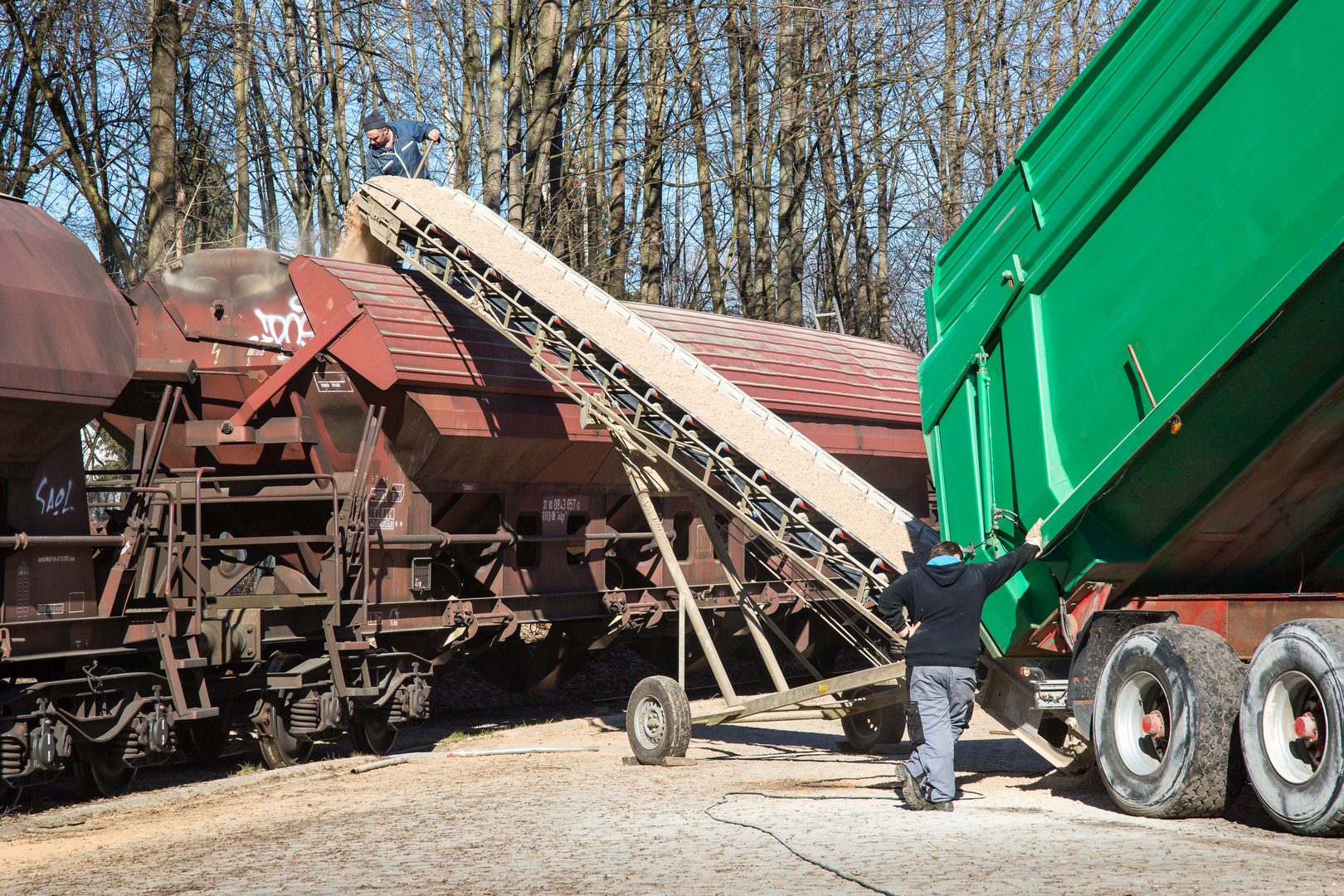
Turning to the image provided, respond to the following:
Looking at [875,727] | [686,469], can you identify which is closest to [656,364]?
[686,469]

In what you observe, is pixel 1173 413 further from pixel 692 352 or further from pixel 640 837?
pixel 692 352

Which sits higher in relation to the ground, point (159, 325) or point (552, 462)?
point (159, 325)

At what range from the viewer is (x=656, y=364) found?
8656 mm

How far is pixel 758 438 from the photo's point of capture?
8203 millimetres

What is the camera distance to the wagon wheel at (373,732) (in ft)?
30.6

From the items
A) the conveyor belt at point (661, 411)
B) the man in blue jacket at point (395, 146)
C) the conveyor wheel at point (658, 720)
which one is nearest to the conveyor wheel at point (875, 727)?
the conveyor belt at point (661, 411)

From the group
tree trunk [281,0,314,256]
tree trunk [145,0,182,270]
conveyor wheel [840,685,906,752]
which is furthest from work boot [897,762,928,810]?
tree trunk [281,0,314,256]

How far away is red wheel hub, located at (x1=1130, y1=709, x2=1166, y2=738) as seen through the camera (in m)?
5.63

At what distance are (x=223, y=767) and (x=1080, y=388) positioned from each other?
22.8 ft

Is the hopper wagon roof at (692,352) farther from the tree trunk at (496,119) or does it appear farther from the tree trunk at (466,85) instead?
the tree trunk at (466,85)

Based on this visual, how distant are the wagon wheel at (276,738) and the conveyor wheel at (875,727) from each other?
4063 mm

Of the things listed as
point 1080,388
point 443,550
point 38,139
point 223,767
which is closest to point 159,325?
point 443,550

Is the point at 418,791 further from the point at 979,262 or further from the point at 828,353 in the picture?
the point at 828,353

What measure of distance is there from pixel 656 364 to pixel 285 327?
3.07 meters
